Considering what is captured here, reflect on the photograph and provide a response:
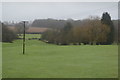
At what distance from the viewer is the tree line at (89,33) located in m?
16.3

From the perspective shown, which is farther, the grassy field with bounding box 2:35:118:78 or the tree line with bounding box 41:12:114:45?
the tree line with bounding box 41:12:114:45

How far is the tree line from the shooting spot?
16.3 metres

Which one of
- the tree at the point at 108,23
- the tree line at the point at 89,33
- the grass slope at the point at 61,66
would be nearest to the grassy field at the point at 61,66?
the grass slope at the point at 61,66

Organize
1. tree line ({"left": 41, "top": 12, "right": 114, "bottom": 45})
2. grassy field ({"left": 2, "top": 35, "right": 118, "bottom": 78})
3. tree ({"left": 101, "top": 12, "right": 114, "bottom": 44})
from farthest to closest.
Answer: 1. tree ({"left": 101, "top": 12, "right": 114, "bottom": 44})
2. tree line ({"left": 41, "top": 12, "right": 114, "bottom": 45})
3. grassy field ({"left": 2, "top": 35, "right": 118, "bottom": 78})

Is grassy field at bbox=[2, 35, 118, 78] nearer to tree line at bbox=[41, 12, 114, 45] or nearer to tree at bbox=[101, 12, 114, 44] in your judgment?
tree line at bbox=[41, 12, 114, 45]

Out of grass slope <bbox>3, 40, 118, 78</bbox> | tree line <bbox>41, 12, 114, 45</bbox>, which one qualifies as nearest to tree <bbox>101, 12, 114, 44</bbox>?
tree line <bbox>41, 12, 114, 45</bbox>

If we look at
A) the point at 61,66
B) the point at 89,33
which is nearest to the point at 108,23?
the point at 89,33

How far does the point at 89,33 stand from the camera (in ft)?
58.8

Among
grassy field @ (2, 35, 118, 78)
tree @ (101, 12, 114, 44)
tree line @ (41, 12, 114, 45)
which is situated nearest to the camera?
grassy field @ (2, 35, 118, 78)

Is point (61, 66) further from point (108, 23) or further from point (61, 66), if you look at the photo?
point (108, 23)

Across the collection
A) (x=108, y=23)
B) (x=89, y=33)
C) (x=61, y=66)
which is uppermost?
(x=108, y=23)

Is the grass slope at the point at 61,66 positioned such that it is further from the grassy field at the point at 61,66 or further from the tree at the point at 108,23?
the tree at the point at 108,23

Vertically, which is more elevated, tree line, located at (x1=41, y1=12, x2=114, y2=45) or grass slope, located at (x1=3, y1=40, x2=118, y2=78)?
tree line, located at (x1=41, y1=12, x2=114, y2=45)

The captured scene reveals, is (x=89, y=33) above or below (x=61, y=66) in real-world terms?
above
